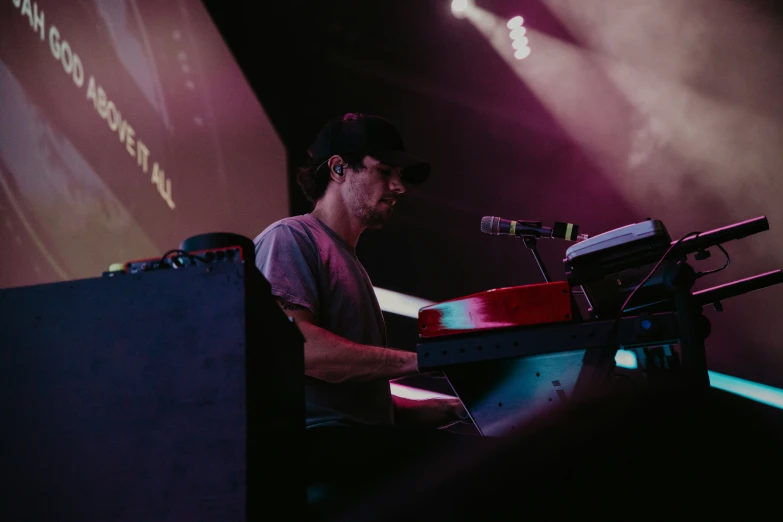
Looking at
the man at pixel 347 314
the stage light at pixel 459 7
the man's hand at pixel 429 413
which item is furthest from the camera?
the stage light at pixel 459 7

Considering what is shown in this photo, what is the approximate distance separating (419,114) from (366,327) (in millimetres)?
2683

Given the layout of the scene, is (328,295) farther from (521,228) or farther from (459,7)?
(459,7)

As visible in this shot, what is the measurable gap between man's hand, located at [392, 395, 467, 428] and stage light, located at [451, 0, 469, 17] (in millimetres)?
3034

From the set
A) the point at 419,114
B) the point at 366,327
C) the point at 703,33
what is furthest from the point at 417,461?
A: the point at 703,33

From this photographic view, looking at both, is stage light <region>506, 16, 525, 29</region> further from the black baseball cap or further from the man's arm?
the man's arm

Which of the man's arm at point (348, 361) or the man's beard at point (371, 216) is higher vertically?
the man's beard at point (371, 216)

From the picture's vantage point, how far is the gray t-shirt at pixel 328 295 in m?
1.84

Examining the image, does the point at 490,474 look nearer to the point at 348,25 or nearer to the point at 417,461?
the point at 417,461

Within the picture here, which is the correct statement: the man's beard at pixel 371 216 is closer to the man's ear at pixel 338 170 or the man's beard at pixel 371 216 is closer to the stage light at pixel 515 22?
the man's ear at pixel 338 170

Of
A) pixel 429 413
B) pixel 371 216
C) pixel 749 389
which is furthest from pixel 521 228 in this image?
pixel 749 389

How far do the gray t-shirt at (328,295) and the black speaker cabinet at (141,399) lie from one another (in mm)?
718

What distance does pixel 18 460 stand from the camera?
1.05m

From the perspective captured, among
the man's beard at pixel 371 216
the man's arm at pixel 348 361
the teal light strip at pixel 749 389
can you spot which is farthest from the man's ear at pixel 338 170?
the teal light strip at pixel 749 389

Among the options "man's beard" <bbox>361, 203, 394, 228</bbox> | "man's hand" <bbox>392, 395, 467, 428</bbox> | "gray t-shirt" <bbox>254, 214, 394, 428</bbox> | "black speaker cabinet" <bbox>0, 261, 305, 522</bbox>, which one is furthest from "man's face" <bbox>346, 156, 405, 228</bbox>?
"black speaker cabinet" <bbox>0, 261, 305, 522</bbox>
